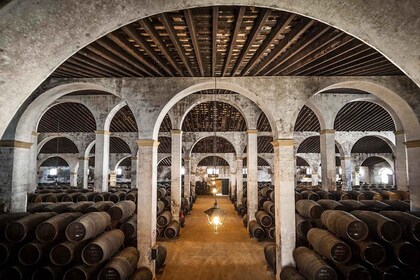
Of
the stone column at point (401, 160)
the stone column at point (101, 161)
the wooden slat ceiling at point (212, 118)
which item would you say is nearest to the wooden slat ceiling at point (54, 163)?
the wooden slat ceiling at point (212, 118)

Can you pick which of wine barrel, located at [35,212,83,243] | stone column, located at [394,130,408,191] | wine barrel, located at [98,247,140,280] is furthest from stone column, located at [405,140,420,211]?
wine barrel, located at [35,212,83,243]

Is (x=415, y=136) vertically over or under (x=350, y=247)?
over

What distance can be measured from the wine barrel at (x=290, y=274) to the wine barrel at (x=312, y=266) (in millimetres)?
136

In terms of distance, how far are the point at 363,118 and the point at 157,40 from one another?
49.4ft

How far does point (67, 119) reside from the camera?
16953 millimetres

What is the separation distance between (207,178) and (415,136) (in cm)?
2809

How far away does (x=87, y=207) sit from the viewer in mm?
8930

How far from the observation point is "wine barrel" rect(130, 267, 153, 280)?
690 centimetres

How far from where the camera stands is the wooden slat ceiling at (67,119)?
1480cm

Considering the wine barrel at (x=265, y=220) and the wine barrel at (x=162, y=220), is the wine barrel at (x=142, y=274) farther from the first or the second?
the wine barrel at (x=265, y=220)

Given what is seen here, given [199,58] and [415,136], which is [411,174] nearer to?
[415,136]

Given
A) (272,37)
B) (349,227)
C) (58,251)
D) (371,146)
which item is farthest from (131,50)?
(371,146)

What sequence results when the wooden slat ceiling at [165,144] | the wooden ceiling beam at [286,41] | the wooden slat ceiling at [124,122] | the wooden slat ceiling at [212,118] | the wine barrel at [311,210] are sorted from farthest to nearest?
the wooden slat ceiling at [165,144] → the wooden slat ceiling at [124,122] → the wooden slat ceiling at [212,118] → the wine barrel at [311,210] → the wooden ceiling beam at [286,41]

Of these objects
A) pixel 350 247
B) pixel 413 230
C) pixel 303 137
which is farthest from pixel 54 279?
pixel 303 137
